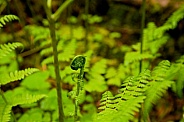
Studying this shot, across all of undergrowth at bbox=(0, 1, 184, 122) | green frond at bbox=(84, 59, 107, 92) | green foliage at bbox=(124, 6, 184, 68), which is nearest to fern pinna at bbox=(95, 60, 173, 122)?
undergrowth at bbox=(0, 1, 184, 122)

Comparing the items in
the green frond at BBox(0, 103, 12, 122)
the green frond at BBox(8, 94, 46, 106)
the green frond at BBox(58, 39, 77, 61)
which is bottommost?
the green frond at BBox(0, 103, 12, 122)

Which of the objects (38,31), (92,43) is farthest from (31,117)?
(92,43)

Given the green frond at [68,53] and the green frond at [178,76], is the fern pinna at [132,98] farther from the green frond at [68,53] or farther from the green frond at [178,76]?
the green frond at [68,53]

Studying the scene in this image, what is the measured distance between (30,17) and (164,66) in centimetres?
302

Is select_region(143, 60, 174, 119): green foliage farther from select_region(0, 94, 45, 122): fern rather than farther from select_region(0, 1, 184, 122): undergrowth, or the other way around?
select_region(0, 94, 45, 122): fern

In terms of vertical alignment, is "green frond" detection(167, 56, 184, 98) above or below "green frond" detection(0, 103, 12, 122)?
above

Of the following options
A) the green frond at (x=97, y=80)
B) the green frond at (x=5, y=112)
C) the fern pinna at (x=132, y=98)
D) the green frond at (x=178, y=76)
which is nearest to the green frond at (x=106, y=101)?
the fern pinna at (x=132, y=98)

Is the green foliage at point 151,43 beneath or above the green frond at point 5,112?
above

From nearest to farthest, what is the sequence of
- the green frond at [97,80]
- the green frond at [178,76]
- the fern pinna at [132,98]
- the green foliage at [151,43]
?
the fern pinna at [132,98]
the green frond at [178,76]
the green foliage at [151,43]
the green frond at [97,80]

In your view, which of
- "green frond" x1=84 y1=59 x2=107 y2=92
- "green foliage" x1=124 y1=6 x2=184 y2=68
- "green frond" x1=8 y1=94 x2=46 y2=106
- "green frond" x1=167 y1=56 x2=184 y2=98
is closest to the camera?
"green frond" x1=167 y1=56 x2=184 y2=98

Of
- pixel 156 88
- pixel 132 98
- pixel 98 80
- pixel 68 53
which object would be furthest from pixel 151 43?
pixel 132 98

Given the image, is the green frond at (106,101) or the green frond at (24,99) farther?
the green frond at (24,99)

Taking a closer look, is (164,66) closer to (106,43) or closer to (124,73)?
(124,73)

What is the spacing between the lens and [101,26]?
3809 millimetres
